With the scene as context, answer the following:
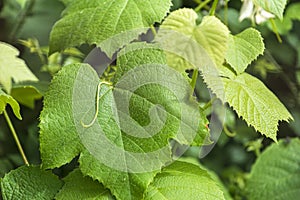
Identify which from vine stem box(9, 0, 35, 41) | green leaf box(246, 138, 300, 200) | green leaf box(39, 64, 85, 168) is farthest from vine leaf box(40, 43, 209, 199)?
vine stem box(9, 0, 35, 41)

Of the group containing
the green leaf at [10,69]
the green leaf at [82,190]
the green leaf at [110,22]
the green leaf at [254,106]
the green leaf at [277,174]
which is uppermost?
the green leaf at [110,22]

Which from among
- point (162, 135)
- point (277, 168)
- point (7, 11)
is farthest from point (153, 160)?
point (7, 11)

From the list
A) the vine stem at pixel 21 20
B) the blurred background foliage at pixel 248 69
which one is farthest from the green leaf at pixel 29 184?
the vine stem at pixel 21 20

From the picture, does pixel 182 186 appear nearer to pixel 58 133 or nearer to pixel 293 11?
pixel 58 133

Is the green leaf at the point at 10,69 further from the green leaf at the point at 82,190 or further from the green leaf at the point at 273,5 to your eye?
the green leaf at the point at 273,5

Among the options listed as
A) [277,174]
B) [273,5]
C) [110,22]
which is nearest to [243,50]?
[273,5]

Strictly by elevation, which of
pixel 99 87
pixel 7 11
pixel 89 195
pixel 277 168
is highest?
pixel 99 87

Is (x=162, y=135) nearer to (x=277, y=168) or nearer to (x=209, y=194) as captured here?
(x=209, y=194)
